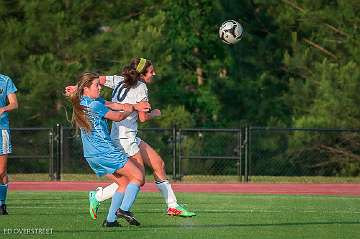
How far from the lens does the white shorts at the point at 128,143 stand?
14.9m

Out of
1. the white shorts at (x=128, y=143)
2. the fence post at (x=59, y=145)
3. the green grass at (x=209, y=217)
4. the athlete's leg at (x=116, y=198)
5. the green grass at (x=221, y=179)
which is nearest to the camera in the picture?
the green grass at (x=209, y=217)

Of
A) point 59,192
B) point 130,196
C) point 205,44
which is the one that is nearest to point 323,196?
point 59,192

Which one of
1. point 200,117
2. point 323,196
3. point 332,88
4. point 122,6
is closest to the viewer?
point 323,196

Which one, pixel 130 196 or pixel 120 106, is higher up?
pixel 120 106

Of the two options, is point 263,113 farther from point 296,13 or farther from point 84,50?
point 84,50

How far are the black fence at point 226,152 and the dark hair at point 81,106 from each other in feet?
53.3

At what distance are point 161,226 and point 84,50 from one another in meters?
21.9

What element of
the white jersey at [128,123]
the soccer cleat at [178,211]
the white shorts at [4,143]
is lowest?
the soccer cleat at [178,211]

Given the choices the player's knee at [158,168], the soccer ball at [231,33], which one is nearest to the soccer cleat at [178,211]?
the player's knee at [158,168]

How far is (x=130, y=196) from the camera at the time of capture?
14039 millimetres

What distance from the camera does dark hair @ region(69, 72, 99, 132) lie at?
1358 cm

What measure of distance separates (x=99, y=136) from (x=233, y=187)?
43.9 ft

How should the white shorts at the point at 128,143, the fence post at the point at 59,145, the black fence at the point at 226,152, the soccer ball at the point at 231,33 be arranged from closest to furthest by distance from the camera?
the white shorts at the point at 128,143, the soccer ball at the point at 231,33, the fence post at the point at 59,145, the black fence at the point at 226,152

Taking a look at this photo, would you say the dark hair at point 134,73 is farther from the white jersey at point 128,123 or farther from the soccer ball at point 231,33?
the soccer ball at point 231,33
